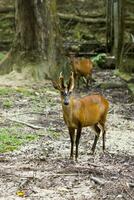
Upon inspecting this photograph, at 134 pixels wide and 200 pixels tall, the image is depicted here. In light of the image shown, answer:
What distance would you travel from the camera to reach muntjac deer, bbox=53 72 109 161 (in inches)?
322

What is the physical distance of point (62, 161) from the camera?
8.37 metres

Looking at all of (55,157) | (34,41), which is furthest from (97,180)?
(34,41)

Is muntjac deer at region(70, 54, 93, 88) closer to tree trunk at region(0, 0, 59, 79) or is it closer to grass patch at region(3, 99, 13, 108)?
tree trunk at region(0, 0, 59, 79)

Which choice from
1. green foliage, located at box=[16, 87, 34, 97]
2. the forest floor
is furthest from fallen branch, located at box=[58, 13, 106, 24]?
the forest floor

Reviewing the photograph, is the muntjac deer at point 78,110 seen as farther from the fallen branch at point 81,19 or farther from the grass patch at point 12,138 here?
the fallen branch at point 81,19

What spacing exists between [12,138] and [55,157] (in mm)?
1480

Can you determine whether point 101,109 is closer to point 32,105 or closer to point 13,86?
point 32,105

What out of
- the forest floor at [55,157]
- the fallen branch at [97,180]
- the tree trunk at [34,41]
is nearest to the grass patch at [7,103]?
the forest floor at [55,157]

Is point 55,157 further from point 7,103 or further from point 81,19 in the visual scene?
point 81,19

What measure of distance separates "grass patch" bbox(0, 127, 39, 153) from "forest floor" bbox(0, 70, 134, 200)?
15 mm

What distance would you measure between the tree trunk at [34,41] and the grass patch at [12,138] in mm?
6219

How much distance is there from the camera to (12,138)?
1002 centimetres

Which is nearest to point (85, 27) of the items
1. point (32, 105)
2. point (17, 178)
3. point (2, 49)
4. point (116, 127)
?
point (2, 49)

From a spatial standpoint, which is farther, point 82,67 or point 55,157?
point 82,67
